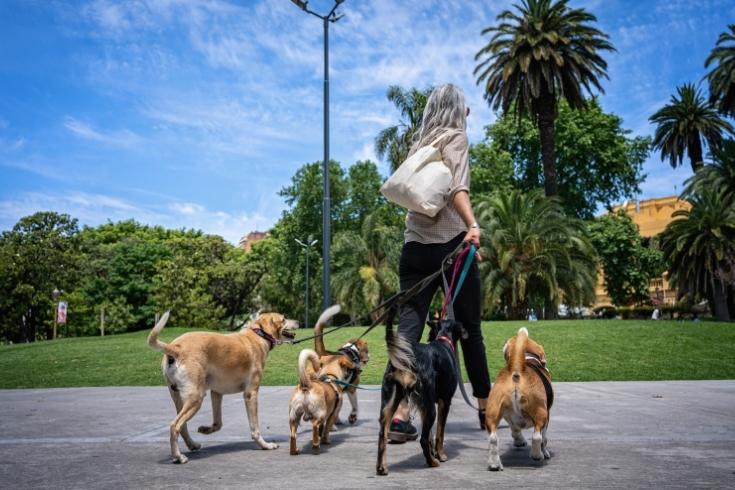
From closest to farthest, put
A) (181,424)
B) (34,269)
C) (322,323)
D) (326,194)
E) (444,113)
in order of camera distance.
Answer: (181,424) < (444,113) < (322,323) < (326,194) < (34,269)

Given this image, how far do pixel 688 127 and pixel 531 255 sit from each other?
77.3ft

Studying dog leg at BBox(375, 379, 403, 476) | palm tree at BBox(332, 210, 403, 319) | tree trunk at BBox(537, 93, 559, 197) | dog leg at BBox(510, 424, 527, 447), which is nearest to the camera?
dog leg at BBox(375, 379, 403, 476)

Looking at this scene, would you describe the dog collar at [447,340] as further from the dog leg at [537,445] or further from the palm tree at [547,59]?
the palm tree at [547,59]

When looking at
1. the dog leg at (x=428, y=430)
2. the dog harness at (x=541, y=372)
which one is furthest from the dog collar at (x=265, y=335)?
the dog harness at (x=541, y=372)

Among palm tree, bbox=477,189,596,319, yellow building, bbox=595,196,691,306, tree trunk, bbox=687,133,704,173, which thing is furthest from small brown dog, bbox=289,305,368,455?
yellow building, bbox=595,196,691,306

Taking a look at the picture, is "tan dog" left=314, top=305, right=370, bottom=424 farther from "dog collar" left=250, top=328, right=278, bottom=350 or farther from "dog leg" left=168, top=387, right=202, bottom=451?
"dog leg" left=168, top=387, right=202, bottom=451

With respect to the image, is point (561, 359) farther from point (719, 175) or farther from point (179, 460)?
point (719, 175)

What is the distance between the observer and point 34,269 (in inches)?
1762

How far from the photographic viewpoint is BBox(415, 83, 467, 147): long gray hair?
508 cm

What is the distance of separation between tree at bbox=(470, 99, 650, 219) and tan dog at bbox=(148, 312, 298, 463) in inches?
1655

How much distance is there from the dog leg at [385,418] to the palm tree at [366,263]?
1447 inches

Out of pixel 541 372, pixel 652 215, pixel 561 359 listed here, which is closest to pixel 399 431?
pixel 541 372

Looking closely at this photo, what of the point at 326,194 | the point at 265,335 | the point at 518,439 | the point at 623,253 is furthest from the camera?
the point at 623,253

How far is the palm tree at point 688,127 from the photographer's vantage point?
44.5 meters
